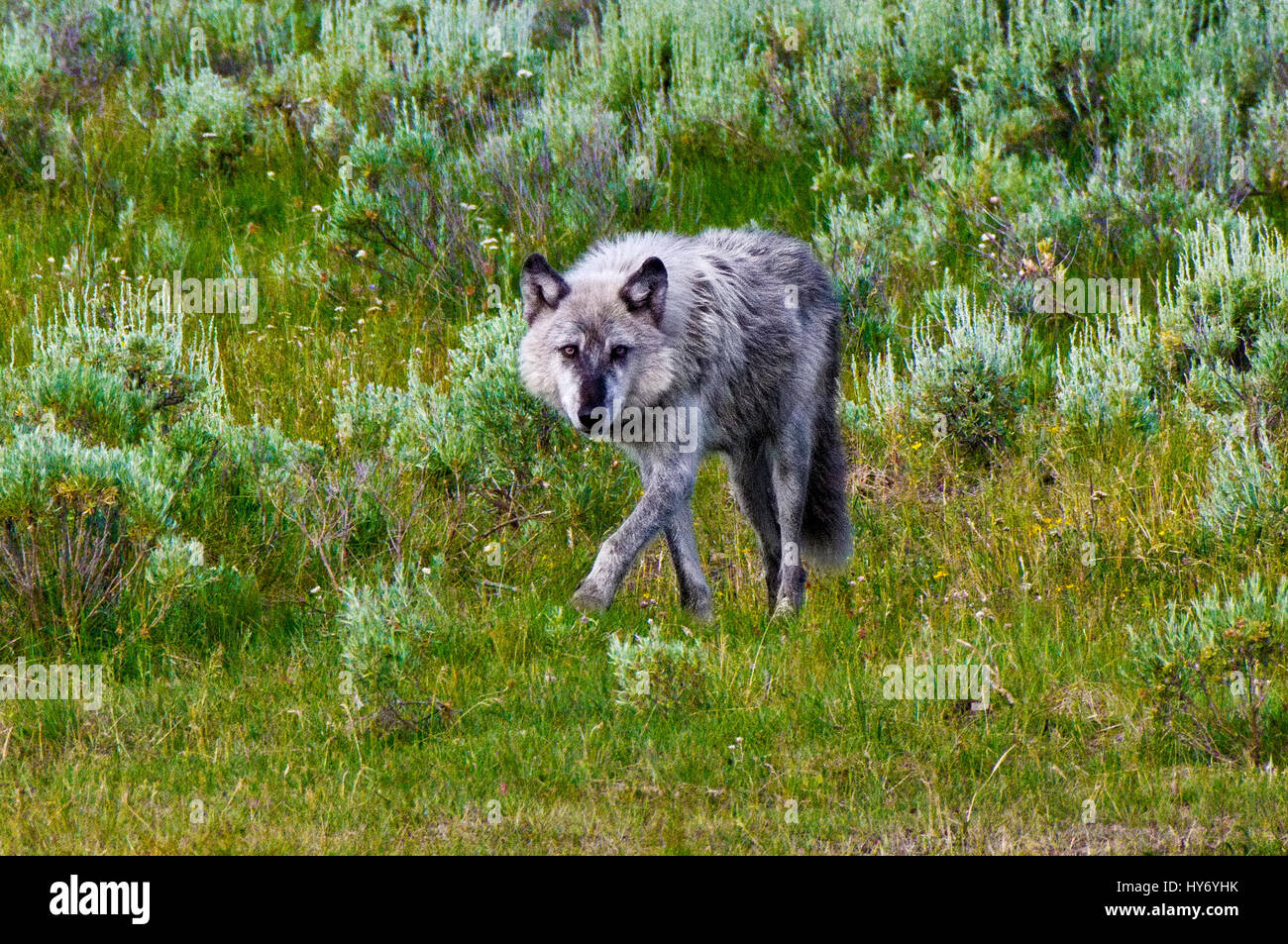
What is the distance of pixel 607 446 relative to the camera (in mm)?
8766

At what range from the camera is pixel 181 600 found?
22.1 feet

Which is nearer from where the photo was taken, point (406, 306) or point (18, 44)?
point (406, 306)

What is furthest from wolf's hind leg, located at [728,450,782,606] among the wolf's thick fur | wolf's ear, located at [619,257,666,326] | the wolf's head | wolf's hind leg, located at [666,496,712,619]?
wolf's ear, located at [619,257,666,326]

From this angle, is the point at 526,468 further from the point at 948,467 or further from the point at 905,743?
the point at 905,743

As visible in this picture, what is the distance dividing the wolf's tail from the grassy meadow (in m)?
0.22

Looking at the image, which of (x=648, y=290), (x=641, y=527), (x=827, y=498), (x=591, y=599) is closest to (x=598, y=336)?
(x=648, y=290)

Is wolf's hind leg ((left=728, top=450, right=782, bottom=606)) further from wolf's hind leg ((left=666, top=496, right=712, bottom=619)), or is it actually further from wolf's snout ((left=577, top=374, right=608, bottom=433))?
wolf's snout ((left=577, top=374, right=608, bottom=433))

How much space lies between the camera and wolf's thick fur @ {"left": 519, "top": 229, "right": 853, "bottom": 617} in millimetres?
7043

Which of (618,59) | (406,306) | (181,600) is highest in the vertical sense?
(618,59)

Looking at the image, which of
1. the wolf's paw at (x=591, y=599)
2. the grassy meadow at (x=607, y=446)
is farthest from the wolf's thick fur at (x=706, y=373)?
the grassy meadow at (x=607, y=446)

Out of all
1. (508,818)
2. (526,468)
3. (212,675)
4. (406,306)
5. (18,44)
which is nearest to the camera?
(508,818)

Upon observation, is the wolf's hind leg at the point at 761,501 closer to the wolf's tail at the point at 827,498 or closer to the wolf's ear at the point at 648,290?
the wolf's tail at the point at 827,498

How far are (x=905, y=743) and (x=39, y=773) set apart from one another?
10.7 ft

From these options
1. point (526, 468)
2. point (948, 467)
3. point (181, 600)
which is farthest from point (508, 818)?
point (948, 467)
